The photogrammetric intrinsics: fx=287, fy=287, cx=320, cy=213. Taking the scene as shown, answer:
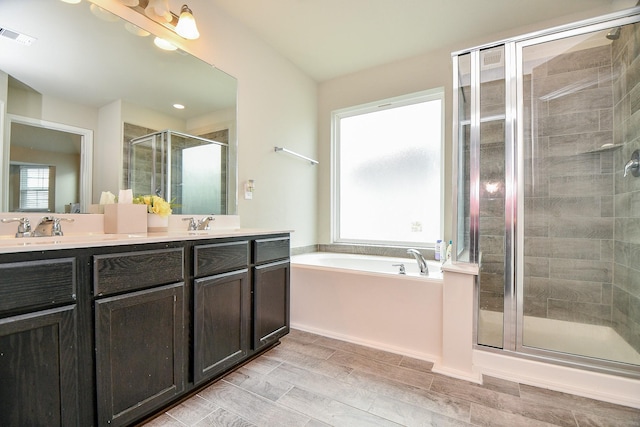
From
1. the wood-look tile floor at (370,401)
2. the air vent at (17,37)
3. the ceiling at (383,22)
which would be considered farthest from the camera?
the ceiling at (383,22)

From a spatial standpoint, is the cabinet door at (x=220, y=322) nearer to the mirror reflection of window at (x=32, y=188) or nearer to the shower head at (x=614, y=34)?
the mirror reflection of window at (x=32, y=188)

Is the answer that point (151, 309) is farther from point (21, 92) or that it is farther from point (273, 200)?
point (273, 200)

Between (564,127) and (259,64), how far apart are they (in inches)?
98.8

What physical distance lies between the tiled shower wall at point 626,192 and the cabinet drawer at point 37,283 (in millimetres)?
2928

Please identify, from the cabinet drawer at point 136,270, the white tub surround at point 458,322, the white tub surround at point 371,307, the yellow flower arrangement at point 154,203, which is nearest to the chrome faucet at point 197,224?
the yellow flower arrangement at point 154,203

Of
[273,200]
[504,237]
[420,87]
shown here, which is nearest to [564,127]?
[504,237]

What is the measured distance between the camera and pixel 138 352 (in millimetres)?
1229

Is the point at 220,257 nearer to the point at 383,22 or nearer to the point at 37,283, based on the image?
the point at 37,283

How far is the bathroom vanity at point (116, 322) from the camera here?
0.93m

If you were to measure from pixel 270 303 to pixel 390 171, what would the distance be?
1.99 meters

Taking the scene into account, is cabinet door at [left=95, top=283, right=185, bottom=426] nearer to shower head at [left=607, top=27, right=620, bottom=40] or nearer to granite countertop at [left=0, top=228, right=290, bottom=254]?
granite countertop at [left=0, top=228, right=290, bottom=254]

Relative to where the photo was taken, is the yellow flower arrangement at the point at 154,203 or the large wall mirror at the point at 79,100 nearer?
the large wall mirror at the point at 79,100

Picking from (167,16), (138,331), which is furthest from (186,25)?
(138,331)

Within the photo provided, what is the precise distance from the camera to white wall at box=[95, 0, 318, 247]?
7.29ft
